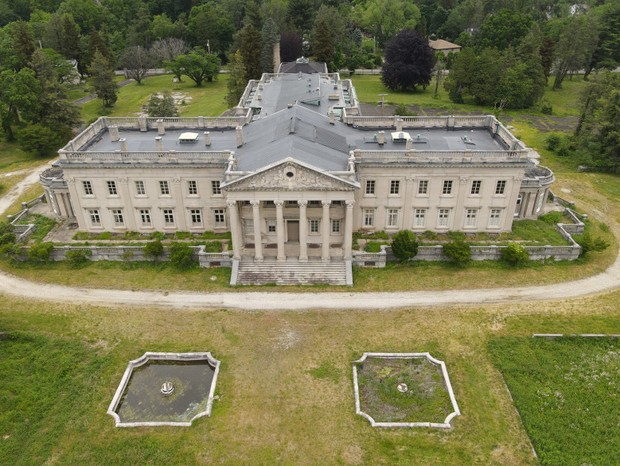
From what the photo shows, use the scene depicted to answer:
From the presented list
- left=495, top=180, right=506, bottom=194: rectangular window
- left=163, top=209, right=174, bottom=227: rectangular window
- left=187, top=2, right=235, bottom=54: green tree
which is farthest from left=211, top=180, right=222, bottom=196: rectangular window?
left=187, top=2, right=235, bottom=54: green tree

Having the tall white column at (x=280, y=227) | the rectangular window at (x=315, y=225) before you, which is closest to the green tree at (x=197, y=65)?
the rectangular window at (x=315, y=225)

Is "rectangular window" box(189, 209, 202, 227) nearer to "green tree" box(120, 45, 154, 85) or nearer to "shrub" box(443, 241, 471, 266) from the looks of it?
"shrub" box(443, 241, 471, 266)

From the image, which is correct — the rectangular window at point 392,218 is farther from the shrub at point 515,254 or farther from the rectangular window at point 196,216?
the rectangular window at point 196,216

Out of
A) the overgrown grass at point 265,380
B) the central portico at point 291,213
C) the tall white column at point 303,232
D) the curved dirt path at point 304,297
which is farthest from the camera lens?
the tall white column at point 303,232

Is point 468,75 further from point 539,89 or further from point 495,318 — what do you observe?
point 495,318

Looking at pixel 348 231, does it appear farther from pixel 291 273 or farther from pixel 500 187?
pixel 500 187
